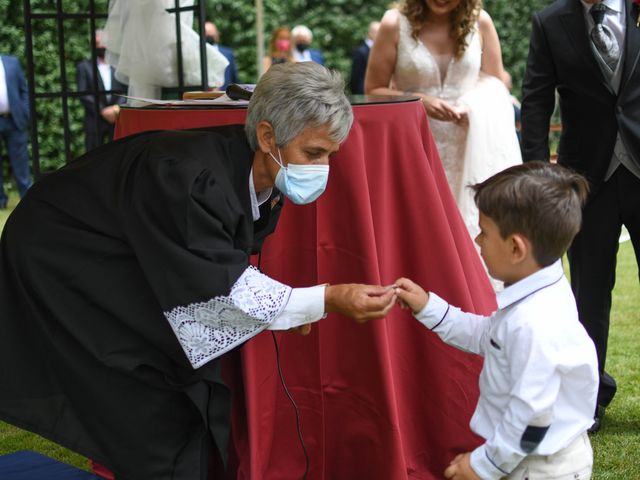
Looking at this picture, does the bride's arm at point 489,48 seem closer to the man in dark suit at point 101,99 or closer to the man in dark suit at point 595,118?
the man in dark suit at point 595,118

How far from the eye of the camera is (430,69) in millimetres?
4270

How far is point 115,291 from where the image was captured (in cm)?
230

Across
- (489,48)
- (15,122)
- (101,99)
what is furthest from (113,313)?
(15,122)

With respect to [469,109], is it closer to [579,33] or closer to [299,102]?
[579,33]

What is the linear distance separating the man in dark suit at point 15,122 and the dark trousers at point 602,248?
25.4ft

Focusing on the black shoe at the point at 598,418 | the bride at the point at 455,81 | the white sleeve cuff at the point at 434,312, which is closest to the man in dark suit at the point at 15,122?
the bride at the point at 455,81

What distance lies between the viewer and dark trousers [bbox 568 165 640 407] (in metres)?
3.28

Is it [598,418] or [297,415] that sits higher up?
A: [297,415]

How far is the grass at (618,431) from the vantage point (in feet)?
10.4

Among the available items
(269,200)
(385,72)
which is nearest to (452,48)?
(385,72)

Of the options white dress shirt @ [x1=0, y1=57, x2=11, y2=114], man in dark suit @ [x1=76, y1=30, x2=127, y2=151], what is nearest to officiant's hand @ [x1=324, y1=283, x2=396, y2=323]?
man in dark suit @ [x1=76, y1=30, x2=127, y2=151]

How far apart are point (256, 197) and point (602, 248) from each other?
152 cm

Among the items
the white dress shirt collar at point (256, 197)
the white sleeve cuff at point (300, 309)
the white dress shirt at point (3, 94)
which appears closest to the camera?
the white sleeve cuff at point (300, 309)

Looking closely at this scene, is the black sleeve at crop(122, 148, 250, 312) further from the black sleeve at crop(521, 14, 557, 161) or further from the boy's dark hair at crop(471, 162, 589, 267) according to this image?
the black sleeve at crop(521, 14, 557, 161)
